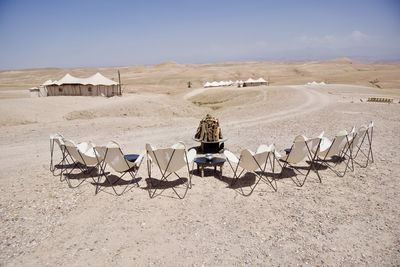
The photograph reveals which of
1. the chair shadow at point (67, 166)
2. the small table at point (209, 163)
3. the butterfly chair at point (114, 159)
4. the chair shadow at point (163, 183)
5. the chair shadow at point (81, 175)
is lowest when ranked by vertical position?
the chair shadow at point (163, 183)

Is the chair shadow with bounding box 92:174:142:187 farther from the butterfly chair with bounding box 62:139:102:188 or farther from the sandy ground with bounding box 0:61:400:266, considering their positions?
the butterfly chair with bounding box 62:139:102:188

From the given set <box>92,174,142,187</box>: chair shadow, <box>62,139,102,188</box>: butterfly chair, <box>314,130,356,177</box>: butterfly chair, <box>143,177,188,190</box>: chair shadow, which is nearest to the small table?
<box>143,177,188,190</box>: chair shadow

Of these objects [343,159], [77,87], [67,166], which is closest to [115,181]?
[67,166]

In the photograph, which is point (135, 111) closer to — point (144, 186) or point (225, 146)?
point (225, 146)

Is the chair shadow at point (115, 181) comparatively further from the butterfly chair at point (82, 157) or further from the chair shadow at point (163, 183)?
the butterfly chair at point (82, 157)

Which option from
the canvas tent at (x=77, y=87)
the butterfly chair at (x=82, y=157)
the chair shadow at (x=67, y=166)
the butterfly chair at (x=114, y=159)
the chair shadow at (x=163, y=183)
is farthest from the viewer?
the canvas tent at (x=77, y=87)

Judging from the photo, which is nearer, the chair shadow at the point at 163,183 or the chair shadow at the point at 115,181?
the chair shadow at the point at 163,183

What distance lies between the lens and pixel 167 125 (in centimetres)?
1481

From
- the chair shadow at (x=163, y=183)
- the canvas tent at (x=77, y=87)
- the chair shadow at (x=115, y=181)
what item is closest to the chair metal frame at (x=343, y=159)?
the chair shadow at (x=163, y=183)

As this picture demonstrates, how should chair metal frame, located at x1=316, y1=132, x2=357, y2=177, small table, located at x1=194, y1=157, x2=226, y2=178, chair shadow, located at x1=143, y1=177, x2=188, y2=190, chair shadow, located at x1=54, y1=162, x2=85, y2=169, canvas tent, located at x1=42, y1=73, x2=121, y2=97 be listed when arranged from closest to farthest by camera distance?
1. chair shadow, located at x1=143, y1=177, x2=188, y2=190
2. small table, located at x1=194, y1=157, x2=226, y2=178
3. chair metal frame, located at x1=316, y1=132, x2=357, y2=177
4. chair shadow, located at x1=54, y1=162, x2=85, y2=169
5. canvas tent, located at x1=42, y1=73, x2=121, y2=97

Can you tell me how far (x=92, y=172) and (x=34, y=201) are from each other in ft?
6.00

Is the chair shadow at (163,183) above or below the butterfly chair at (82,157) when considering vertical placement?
below

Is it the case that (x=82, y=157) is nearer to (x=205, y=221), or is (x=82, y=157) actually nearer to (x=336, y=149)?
(x=205, y=221)

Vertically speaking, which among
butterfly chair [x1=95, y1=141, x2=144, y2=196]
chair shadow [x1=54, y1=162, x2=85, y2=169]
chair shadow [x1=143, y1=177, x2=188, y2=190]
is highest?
butterfly chair [x1=95, y1=141, x2=144, y2=196]
